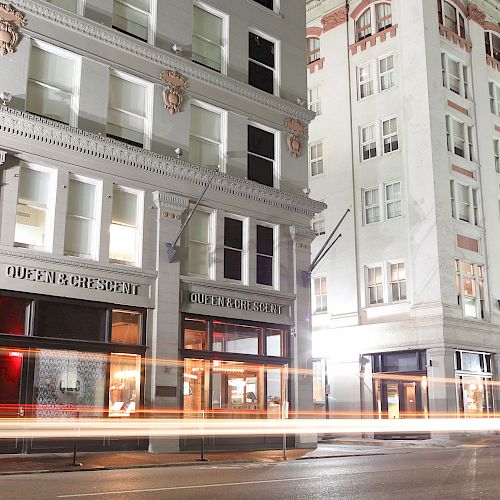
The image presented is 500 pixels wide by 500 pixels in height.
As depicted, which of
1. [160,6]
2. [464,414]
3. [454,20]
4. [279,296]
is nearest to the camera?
[160,6]

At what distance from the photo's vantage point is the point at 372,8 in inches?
1606

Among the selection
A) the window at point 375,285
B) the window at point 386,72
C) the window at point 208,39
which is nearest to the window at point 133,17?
the window at point 208,39

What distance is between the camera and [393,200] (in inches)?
1492

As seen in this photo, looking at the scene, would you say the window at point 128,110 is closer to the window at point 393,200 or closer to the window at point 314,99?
the window at point 393,200

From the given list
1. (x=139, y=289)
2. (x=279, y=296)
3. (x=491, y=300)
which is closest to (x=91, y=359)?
(x=139, y=289)

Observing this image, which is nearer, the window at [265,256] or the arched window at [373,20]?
the window at [265,256]

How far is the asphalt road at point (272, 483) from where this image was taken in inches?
413

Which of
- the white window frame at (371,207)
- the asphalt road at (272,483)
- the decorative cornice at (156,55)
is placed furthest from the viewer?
the white window frame at (371,207)

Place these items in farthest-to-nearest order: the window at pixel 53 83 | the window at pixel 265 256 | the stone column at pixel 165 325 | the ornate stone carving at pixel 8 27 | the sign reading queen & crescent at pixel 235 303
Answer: the window at pixel 265 256
the sign reading queen & crescent at pixel 235 303
the stone column at pixel 165 325
the window at pixel 53 83
the ornate stone carving at pixel 8 27

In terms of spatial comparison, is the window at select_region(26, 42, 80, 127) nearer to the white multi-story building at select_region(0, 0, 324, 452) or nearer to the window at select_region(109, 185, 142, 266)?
the white multi-story building at select_region(0, 0, 324, 452)

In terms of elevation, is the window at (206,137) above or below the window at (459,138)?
below

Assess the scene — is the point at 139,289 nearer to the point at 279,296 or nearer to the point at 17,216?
the point at 17,216

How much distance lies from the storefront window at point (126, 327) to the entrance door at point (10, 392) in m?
3.09

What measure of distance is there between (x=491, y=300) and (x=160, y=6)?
23735 millimetres
